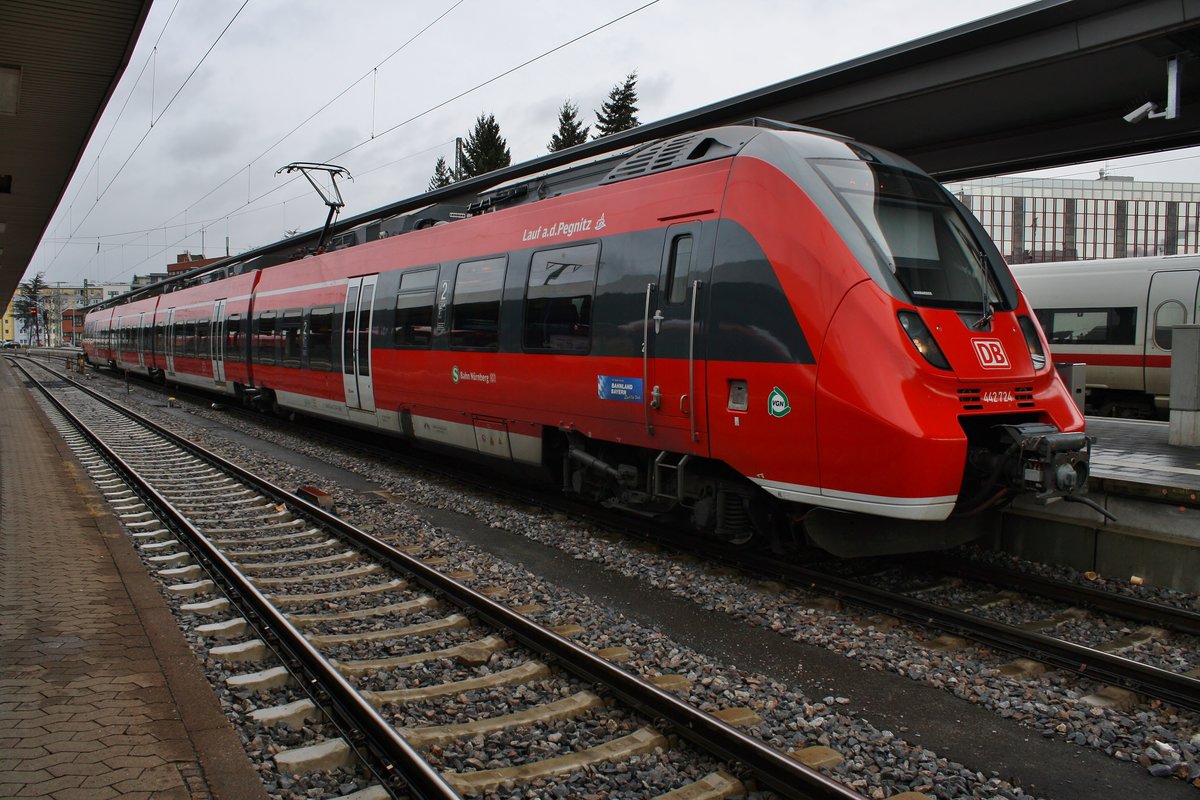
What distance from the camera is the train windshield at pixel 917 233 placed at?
591 centimetres

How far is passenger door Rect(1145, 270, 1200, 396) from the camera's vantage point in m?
14.4

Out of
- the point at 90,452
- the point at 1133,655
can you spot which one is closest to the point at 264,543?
the point at 1133,655

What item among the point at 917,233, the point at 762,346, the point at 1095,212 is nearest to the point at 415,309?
the point at 762,346

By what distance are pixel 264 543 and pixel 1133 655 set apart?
22.6 feet

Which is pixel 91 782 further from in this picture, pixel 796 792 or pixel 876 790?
pixel 876 790

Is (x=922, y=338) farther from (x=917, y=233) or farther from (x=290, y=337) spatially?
(x=290, y=337)

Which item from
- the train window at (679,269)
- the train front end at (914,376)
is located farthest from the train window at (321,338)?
the train front end at (914,376)

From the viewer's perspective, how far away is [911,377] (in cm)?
538

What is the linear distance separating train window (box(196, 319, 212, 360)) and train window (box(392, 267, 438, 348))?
1202cm

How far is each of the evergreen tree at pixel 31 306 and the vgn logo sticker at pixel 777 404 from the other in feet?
436

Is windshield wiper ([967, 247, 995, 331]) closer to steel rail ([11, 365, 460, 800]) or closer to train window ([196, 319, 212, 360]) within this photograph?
steel rail ([11, 365, 460, 800])

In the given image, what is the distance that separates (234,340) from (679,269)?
15198 millimetres

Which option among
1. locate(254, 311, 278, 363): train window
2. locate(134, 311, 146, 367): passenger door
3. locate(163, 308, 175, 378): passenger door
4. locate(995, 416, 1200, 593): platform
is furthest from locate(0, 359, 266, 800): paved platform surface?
locate(134, 311, 146, 367): passenger door

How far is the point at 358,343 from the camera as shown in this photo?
40.9 ft
